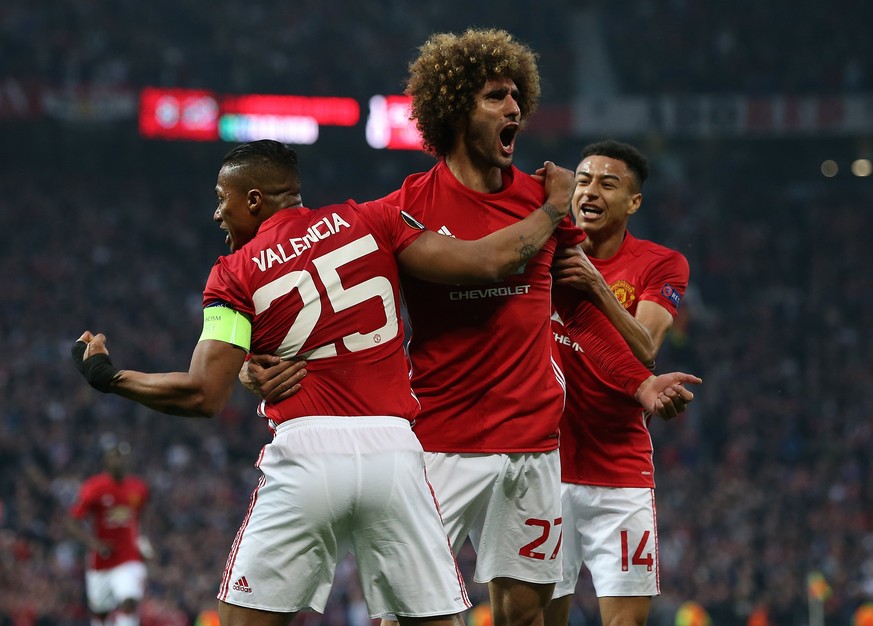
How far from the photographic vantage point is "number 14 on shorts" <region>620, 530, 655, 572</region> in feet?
19.7

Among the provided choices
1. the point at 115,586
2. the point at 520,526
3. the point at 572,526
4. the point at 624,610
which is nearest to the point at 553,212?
the point at 520,526

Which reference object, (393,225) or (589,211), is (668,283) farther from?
(393,225)

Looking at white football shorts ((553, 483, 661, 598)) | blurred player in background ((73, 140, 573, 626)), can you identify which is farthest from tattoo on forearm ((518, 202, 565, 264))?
white football shorts ((553, 483, 661, 598))

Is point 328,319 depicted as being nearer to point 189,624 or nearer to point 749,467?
point 189,624

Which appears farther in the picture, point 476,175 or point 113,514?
point 113,514

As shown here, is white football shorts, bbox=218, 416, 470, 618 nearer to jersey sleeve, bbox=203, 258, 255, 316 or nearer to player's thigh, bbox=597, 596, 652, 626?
jersey sleeve, bbox=203, 258, 255, 316

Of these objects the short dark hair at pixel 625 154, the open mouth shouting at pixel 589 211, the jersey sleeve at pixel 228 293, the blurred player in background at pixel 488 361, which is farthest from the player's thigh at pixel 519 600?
the short dark hair at pixel 625 154

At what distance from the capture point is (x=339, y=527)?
4.38 m

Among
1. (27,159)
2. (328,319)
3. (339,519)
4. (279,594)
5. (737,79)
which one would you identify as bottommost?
(279,594)

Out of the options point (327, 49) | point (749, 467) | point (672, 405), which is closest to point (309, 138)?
point (327, 49)

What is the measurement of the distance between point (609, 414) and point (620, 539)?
65 centimetres

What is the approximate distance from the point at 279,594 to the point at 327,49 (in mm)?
28798

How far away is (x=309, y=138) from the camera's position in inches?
1188

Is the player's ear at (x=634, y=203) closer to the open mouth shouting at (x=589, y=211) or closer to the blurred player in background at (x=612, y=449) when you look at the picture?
the blurred player in background at (x=612, y=449)
